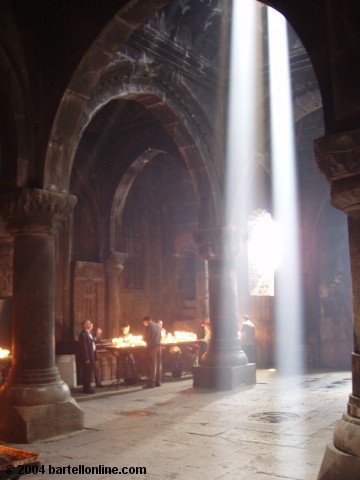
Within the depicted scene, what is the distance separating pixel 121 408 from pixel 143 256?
300 inches

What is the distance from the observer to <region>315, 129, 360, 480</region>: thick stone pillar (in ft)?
11.5

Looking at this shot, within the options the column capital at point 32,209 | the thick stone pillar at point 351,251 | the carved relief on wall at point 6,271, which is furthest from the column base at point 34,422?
the carved relief on wall at point 6,271

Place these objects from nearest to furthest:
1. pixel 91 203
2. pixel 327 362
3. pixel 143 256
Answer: pixel 91 203 → pixel 327 362 → pixel 143 256

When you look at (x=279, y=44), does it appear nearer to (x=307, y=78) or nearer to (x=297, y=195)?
(x=307, y=78)

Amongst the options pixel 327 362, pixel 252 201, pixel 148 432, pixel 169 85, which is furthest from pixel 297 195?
pixel 148 432

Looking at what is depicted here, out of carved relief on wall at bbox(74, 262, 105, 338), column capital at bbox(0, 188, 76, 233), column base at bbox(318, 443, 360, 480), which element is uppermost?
column capital at bbox(0, 188, 76, 233)

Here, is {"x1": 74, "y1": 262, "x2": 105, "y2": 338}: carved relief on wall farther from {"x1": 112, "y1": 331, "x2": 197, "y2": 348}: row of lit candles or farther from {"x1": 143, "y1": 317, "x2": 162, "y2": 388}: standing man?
{"x1": 143, "y1": 317, "x2": 162, "y2": 388}: standing man

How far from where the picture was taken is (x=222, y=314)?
1067cm

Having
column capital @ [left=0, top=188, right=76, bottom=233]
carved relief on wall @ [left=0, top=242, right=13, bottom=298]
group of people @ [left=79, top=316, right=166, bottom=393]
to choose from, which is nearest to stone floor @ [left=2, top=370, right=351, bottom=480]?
group of people @ [left=79, top=316, right=166, bottom=393]

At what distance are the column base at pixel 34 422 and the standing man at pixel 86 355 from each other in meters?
3.74

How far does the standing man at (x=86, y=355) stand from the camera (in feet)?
33.9

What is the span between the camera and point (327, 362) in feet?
48.0

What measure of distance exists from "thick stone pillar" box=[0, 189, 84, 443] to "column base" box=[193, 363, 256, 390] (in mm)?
3941

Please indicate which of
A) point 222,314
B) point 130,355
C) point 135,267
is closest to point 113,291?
point 135,267
